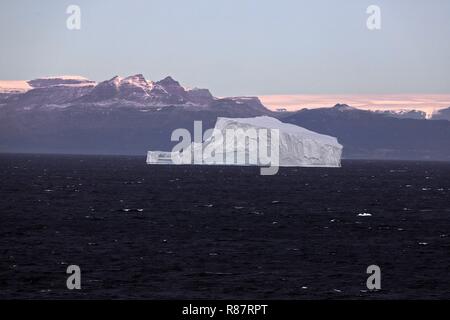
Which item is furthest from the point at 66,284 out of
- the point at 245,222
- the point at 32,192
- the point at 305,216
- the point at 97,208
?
the point at 32,192

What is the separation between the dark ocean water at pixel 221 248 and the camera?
40.9m

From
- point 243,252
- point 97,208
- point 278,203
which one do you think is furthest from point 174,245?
point 278,203

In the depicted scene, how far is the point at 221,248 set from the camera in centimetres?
5672

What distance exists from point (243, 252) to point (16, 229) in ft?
73.5

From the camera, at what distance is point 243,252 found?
180ft

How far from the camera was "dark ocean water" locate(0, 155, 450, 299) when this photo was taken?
1610 inches
